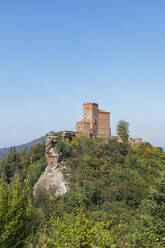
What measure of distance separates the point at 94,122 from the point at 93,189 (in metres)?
A: 25.9

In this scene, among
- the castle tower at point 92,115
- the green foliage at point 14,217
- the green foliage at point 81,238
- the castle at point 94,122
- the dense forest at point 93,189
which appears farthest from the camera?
the castle tower at point 92,115

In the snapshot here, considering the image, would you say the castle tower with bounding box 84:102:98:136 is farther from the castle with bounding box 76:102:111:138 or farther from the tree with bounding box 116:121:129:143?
the tree with bounding box 116:121:129:143

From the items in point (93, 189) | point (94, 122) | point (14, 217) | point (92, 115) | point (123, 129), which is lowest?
point (93, 189)

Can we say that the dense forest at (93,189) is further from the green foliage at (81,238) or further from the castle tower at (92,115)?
the castle tower at (92,115)

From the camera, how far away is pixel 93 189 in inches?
2188

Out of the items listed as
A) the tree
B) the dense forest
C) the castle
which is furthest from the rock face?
the tree

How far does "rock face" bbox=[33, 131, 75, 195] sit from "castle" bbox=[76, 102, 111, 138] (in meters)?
7.34

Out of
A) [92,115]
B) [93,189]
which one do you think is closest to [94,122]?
[92,115]

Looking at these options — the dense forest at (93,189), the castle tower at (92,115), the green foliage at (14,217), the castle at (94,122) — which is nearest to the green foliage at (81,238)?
the dense forest at (93,189)

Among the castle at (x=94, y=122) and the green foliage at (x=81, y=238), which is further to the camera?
the castle at (x=94, y=122)

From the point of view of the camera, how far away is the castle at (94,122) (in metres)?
75.2

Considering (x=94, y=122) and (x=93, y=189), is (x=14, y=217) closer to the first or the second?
(x=93, y=189)

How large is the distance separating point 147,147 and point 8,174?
123ft

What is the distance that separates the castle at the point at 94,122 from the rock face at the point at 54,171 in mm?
7341
